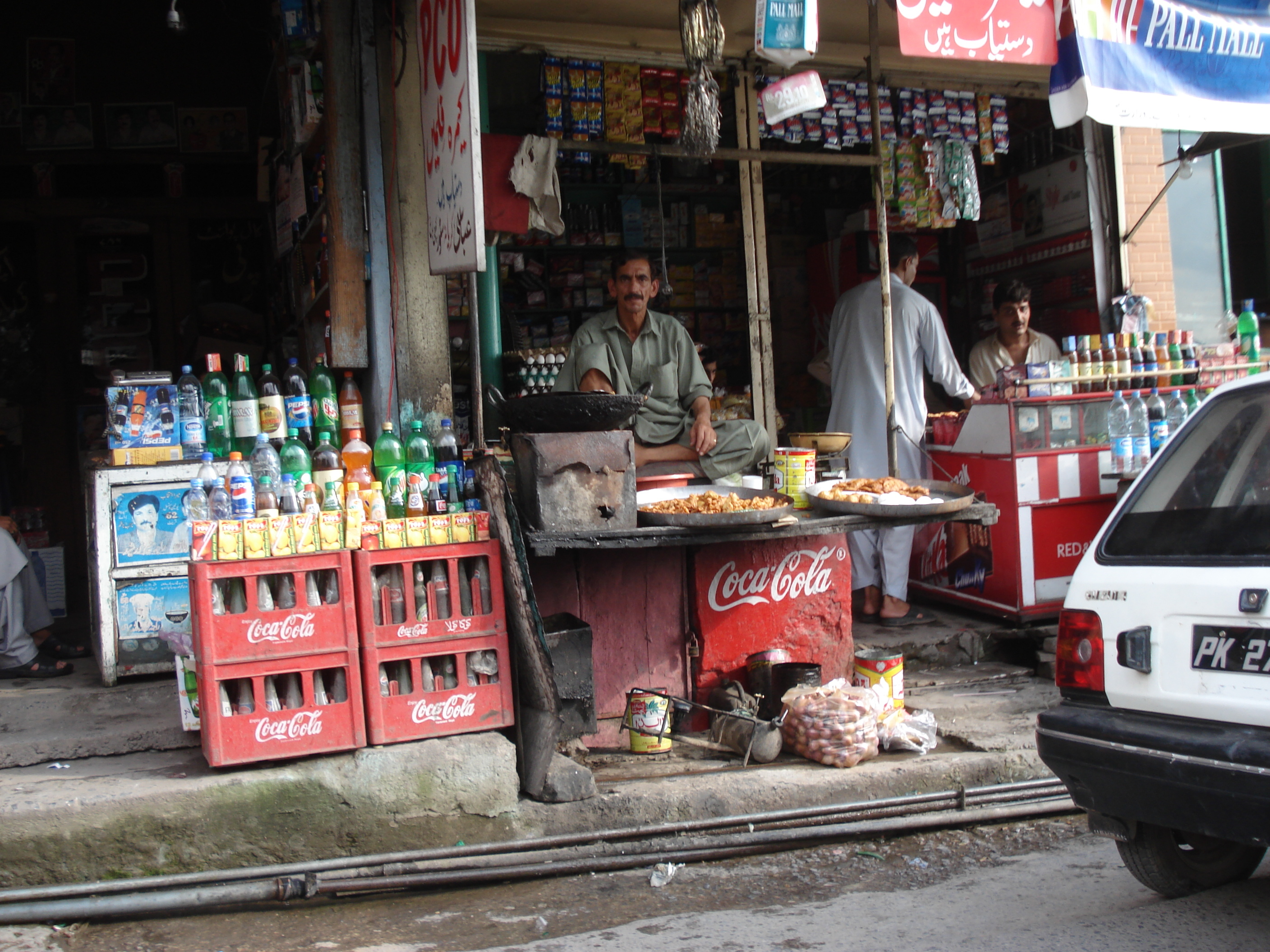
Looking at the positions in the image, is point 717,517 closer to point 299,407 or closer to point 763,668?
point 763,668

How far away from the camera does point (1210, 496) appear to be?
2832 millimetres

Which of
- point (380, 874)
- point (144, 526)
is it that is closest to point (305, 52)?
point (144, 526)

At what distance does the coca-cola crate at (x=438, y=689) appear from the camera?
3859mm

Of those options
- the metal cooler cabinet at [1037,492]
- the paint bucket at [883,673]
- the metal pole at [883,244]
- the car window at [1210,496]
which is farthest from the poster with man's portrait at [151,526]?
the metal cooler cabinet at [1037,492]

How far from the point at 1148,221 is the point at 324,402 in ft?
19.3

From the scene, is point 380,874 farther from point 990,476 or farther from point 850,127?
point 850,127

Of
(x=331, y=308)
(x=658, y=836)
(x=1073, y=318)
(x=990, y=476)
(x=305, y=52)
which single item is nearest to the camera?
(x=658, y=836)

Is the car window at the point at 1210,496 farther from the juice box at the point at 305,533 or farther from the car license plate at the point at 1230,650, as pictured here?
the juice box at the point at 305,533

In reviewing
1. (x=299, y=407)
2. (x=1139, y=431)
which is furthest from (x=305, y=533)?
(x=1139, y=431)

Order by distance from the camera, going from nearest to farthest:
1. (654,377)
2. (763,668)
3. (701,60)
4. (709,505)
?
(709,505) < (701,60) < (763,668) < (654,377)

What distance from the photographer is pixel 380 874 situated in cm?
355

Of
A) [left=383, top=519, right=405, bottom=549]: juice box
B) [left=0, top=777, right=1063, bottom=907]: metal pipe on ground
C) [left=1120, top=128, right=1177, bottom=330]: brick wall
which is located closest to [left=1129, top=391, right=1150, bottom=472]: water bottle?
[left=1120, top=128, right=1177, bottom=330]: brick wall

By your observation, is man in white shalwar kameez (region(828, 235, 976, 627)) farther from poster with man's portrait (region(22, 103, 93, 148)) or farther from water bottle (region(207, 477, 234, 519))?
poster with man's portrait (region(22, 103, 93, 148))

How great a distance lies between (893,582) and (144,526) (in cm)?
409
